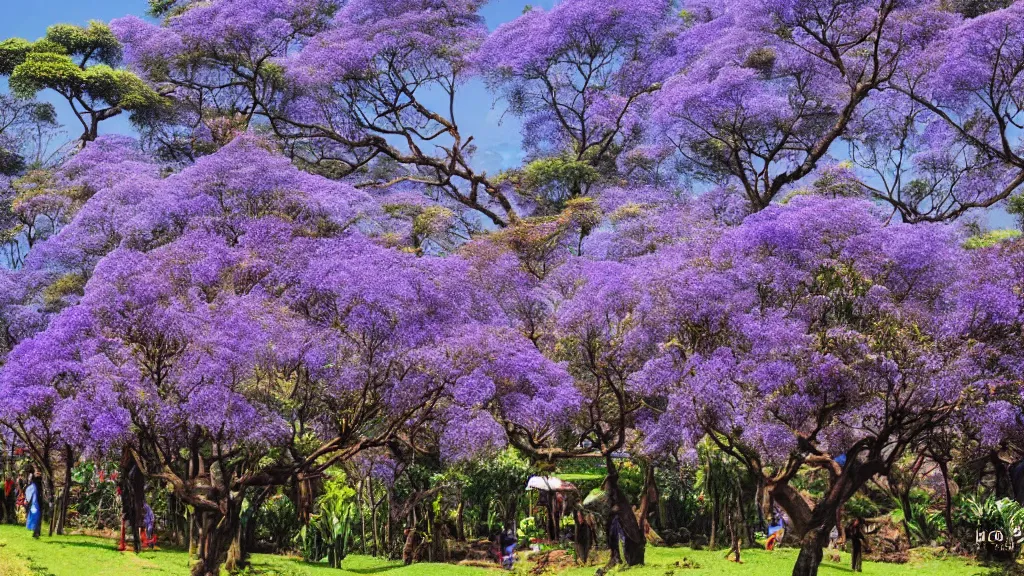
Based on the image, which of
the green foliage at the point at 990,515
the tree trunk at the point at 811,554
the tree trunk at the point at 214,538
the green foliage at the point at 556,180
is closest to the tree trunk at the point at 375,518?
the tree trunk at the point at 214,538

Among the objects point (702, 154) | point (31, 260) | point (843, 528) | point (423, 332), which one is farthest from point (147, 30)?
point (843, 528)

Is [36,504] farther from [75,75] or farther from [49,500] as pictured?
[75,75]

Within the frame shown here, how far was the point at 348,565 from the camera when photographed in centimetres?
1733

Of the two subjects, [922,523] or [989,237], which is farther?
[989,237]

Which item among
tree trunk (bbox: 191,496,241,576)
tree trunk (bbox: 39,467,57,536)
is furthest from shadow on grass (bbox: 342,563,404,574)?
tree trunk (bbox: 39,467,57,536)

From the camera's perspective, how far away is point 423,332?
15531 millimetres

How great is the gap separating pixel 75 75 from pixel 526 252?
57.0 feet

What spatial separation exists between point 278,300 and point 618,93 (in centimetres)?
1813

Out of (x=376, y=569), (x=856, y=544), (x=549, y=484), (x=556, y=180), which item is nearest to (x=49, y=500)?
(x=376, y=569)

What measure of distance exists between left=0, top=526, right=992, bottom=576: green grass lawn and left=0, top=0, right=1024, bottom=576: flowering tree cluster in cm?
111

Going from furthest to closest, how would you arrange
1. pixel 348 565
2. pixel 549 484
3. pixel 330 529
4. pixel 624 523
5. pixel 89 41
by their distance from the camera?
pixel 89 41 → pixel 348 565 → pixel 549 484 → pixel 330 529 → pixel 624 523

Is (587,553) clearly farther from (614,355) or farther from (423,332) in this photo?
(423,332)

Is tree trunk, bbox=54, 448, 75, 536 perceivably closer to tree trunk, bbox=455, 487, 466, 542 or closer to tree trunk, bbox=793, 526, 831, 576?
tree trunk, bbox=455, 487, 466, 542

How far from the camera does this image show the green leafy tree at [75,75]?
30250 millimetres
